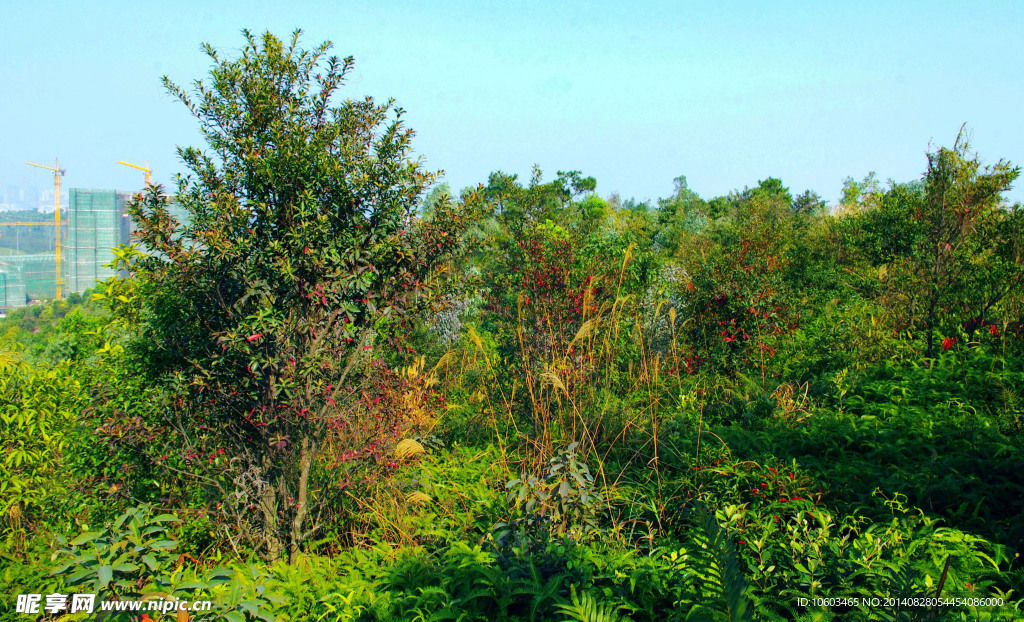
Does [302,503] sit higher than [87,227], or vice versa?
[87,227]

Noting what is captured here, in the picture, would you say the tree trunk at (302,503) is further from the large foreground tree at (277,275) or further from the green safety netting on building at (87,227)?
the green safety netting on building at (87,227)

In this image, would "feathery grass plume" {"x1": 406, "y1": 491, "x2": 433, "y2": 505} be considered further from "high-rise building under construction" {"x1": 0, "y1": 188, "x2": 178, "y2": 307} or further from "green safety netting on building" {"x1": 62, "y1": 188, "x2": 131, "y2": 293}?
"green safety netting on building" {"x1": 62, "y1": 188, "x2": 131, "y2": 293}

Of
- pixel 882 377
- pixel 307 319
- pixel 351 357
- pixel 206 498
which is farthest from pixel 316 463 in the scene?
pixel 882 377

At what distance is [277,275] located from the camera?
10.4 feet

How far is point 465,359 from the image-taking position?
23.2 ft

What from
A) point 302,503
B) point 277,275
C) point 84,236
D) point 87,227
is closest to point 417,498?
point 302,503

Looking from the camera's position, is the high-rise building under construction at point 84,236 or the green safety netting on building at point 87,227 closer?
the high-rise building under construction at point 84,236

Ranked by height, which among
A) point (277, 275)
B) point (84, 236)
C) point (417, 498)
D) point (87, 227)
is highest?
point (87, 227)

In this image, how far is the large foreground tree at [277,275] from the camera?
10.4ft

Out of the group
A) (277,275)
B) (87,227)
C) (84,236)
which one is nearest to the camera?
(277,275)

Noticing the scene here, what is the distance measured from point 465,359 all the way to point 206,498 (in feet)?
12.4

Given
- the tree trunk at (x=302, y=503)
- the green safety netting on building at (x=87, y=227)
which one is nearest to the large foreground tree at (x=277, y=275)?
the tree trunk at (x=302, y=503)

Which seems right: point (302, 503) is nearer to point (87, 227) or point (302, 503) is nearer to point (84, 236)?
point (84, 236)

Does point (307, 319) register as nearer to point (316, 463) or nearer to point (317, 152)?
point (317, 152)
